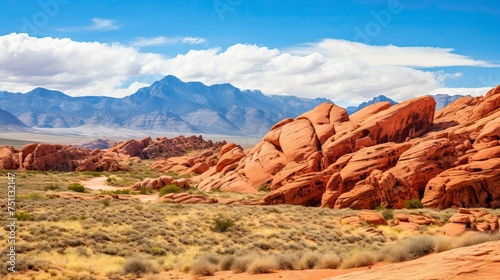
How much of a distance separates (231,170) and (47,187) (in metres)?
22.7

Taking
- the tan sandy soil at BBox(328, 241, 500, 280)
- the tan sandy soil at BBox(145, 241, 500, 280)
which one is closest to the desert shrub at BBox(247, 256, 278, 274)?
the tan sandy soil at BBox(145, 241, 500, 280)

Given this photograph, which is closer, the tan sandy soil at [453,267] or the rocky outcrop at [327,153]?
the tan sandy soil at [453,267]

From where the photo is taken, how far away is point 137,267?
637 inches

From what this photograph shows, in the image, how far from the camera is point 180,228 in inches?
1038

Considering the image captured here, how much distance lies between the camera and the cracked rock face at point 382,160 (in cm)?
3644

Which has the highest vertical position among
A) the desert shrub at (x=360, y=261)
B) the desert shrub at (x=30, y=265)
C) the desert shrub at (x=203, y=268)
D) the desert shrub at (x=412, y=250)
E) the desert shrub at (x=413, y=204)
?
the desert shrub at (x=412, y=250)

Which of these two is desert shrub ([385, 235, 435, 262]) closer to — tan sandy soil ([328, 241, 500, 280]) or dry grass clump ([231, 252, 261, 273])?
tan sandy soil ([328, 241, 500, 280])

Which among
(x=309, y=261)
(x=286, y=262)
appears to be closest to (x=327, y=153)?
(x=309, y=261)

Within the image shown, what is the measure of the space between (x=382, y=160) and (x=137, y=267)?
29.5 m

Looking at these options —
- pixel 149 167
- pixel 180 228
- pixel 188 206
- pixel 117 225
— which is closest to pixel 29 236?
pixel 117 225

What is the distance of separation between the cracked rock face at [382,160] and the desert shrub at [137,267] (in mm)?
23946

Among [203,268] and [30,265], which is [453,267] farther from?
[30,265]

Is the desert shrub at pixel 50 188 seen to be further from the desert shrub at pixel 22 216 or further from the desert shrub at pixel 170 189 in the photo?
the desert shrub at pixel 22 216

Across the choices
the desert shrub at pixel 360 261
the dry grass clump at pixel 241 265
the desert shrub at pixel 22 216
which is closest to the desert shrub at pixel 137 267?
the dry grass clump at pixel 241 265
